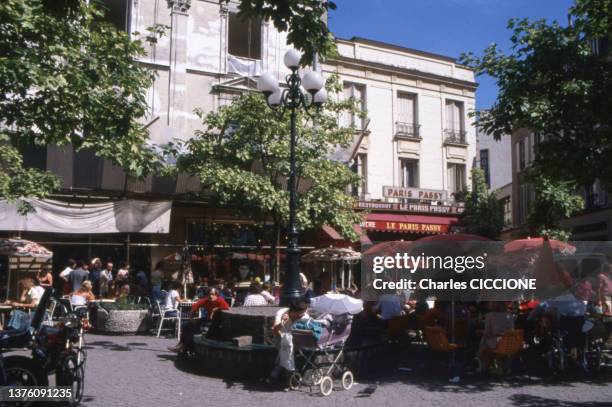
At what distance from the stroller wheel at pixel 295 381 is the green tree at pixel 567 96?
5943 mm

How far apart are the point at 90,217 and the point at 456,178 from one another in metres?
16.9

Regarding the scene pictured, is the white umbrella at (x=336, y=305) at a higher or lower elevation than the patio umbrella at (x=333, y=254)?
lower

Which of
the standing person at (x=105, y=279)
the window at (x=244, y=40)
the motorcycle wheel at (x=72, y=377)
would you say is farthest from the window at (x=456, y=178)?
the motorcycle wheel at (x=72, y=377)

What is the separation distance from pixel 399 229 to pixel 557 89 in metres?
14.1

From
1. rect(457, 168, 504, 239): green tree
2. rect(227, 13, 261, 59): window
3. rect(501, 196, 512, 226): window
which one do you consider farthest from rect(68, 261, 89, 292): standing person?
rect(501, 196, 512, 226): window

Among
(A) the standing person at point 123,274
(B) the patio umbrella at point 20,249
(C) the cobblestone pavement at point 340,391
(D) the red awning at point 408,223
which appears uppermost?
(D) the red awning at point 408,223

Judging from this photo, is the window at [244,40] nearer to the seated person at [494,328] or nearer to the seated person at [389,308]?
the seated person at [389,308]

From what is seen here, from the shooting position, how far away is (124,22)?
20922 millimetres

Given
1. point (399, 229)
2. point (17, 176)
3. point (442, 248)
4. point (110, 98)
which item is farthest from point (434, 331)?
point (399, 229)

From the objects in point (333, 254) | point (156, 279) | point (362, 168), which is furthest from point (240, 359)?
point (362, 168)

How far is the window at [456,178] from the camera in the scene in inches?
1084

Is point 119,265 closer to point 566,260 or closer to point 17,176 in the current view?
point 17,176

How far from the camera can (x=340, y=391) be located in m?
8.35

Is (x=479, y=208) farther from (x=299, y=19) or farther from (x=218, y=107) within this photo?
(x=299, y=19)
